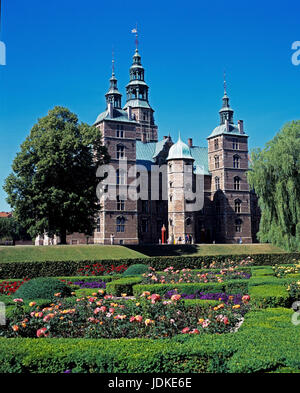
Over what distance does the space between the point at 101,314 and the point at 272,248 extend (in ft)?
88.3

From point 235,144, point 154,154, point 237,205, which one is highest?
point 235,144

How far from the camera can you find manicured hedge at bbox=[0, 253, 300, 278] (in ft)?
69.6

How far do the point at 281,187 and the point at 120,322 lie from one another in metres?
21.6

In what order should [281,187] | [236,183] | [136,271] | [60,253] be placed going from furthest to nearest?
[236,183], [281,187], [60,253], [136,271]

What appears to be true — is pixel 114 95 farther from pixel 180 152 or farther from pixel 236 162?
pixel 236 162

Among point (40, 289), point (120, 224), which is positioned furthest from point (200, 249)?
point (40, 289)

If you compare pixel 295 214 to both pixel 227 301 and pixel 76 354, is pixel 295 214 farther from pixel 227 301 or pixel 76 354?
pixel 76 354

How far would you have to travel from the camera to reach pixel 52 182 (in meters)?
30.6

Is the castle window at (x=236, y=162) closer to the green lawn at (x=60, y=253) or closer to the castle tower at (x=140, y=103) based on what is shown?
the castle tower at (x=140, y=103)

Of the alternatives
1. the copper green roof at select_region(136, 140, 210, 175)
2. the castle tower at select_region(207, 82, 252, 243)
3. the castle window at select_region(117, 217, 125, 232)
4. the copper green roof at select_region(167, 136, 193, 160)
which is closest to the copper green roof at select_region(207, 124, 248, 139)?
the castle tower at select_region(207, 82, 252, 243)

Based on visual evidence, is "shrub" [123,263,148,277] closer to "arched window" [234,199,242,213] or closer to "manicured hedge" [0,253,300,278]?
"manicured hedge" [0,253,300,278]

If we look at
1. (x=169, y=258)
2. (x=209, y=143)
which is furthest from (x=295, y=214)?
(x=209, y=143)
